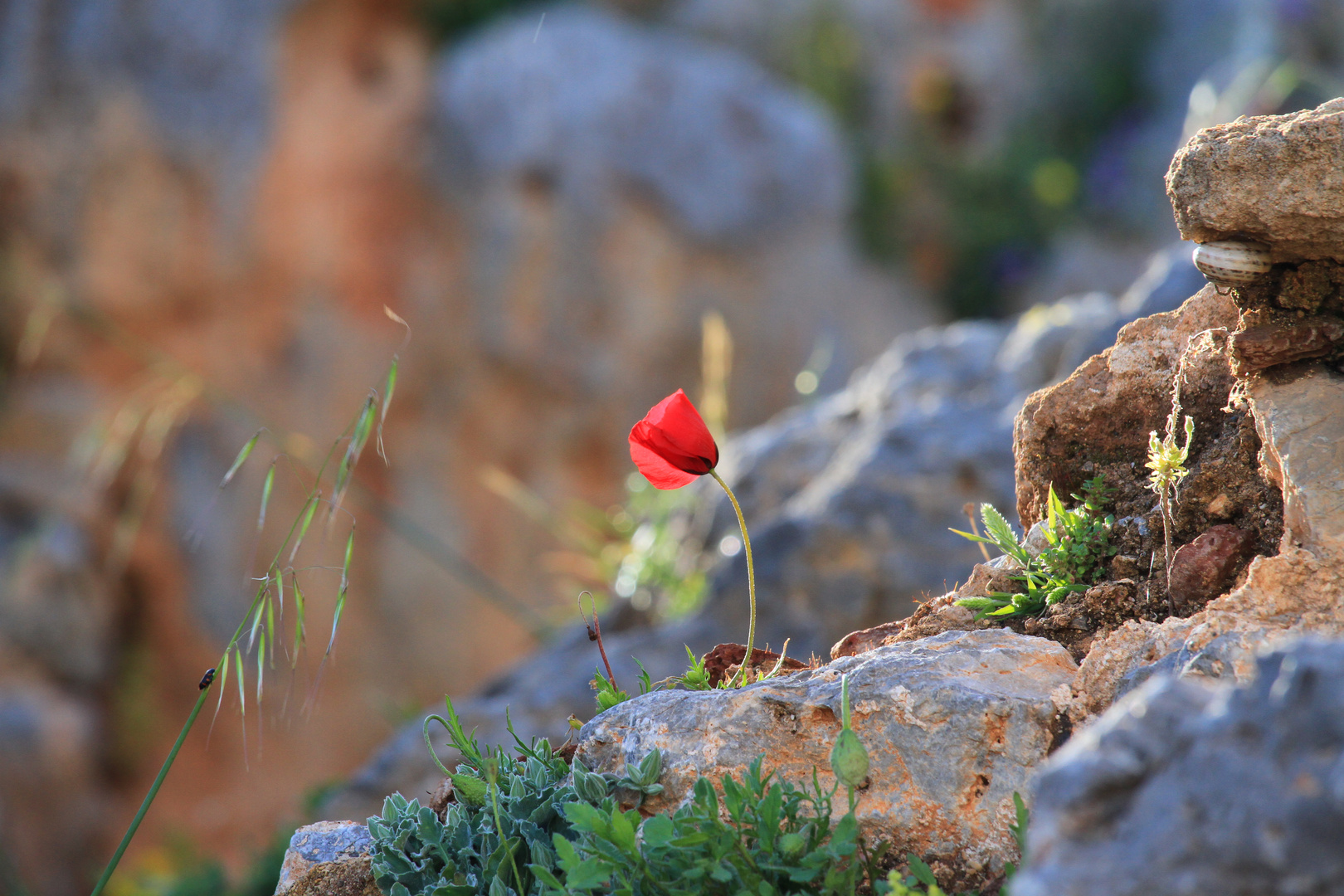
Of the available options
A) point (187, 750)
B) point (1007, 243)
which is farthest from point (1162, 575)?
point (187, 750)

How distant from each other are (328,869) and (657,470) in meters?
0.73

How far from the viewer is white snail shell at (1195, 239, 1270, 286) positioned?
134 cm

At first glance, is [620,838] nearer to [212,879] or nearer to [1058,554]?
[1058,554]

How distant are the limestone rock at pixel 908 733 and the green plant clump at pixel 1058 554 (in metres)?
0.13

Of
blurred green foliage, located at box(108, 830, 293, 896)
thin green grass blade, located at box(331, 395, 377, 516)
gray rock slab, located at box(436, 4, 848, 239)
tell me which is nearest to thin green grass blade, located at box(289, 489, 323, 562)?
thin green grass blade, located at box(331, 395, 377, 516)

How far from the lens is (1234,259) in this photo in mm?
1339

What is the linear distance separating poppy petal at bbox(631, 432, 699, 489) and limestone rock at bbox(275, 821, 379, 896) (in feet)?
2.20

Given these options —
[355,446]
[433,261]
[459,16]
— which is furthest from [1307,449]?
[459,16]

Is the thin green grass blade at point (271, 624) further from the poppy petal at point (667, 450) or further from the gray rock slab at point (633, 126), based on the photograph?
the gray rock slab at point (633, 126)

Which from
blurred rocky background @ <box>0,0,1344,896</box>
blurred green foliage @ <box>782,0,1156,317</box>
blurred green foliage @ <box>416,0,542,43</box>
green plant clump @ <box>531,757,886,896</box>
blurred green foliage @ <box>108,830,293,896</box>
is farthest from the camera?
blurred green foliage @ <box>782,0,1156,317</box>

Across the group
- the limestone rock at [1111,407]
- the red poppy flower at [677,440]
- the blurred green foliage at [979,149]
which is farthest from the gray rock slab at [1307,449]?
the blurred green foliage at [979,149]

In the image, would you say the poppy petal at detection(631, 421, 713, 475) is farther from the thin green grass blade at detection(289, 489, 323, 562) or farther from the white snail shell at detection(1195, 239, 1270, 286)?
the white snail shell at detection(1195, 239, 1270, 286)

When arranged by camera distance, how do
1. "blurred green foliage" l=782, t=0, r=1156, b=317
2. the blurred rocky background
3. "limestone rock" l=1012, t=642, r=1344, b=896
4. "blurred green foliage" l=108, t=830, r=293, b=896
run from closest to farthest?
"limestone rock" l=1012, t=642, r=1344, b=896 < "blurred green foliage" l=108, t=830, r=293, b=896 < the blurred rocky background < "blurred green foliage" l=782, t=0, r=1156, b=317

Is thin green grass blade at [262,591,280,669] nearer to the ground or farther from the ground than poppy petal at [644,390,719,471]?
nearer to the ground
